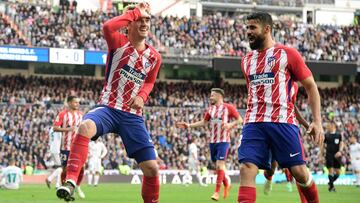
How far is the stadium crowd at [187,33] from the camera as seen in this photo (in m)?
51.0

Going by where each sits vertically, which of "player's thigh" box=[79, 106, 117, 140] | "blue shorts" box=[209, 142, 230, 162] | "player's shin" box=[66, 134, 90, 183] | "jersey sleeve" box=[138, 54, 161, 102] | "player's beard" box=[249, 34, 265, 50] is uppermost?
"player's beard" box=[249, 34, 265, 50]

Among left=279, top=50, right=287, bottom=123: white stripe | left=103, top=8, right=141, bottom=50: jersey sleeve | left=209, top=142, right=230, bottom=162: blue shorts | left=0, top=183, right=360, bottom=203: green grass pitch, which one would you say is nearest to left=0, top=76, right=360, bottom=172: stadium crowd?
left=0, top=183, right=360, bottom=203: green grass pitch

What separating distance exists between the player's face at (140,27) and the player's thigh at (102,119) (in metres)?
1.11

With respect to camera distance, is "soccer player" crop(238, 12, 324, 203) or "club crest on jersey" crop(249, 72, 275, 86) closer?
"soccer player" crop(238, 12, 324, 203)

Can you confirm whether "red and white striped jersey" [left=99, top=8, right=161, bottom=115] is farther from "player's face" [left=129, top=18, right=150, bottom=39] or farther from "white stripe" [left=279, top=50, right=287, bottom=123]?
"white stripe" [left=279, top=50, right=287, bottom=123]

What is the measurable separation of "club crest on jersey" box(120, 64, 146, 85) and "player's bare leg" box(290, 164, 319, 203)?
2.47 metres

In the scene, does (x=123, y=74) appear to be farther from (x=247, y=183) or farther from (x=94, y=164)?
(x=94, y=164)

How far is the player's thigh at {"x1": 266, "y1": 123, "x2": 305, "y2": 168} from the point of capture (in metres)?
10.1

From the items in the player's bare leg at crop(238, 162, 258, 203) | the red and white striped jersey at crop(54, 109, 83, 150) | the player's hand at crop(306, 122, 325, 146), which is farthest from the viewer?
the red and white striped jersey at crop(54, 109, 83, 150)

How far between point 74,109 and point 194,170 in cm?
1944

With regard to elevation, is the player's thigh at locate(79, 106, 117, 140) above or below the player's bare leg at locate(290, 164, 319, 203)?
above

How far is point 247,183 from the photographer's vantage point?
9828 mm

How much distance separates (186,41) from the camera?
55.5m

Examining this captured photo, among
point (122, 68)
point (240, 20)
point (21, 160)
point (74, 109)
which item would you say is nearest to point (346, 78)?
point (240, 20)
